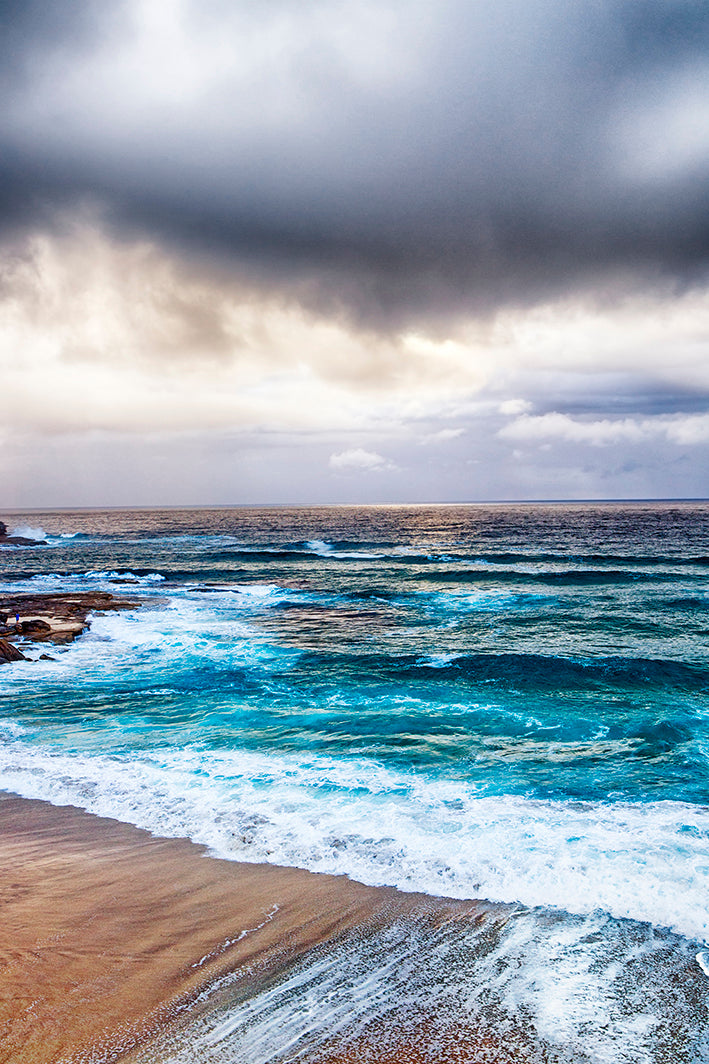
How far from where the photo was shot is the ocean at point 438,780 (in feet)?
16.6

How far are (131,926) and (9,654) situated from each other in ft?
52.3

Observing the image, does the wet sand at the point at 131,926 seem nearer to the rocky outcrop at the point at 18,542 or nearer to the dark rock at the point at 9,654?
the dark rock at the point at 9,654

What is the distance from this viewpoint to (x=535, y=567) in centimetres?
4209

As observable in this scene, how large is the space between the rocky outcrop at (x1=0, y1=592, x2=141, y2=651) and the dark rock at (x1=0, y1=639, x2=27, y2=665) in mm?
1890

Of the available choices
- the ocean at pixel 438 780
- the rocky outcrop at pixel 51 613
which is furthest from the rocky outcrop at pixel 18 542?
the ocean at pixel 438 780

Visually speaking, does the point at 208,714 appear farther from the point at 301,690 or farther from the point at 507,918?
the point at 507,918

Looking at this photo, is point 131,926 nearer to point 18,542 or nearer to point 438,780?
point 438,780

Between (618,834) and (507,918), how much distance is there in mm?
2917

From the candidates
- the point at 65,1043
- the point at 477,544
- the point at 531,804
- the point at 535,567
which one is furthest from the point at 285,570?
the point at 65,1043

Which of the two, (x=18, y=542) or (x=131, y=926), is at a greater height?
(x=18, y=542)

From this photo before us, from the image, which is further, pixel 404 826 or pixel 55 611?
pixel 55 611

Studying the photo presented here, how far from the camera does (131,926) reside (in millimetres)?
6066

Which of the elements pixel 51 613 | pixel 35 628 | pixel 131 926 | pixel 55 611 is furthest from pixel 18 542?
pixel 131 926

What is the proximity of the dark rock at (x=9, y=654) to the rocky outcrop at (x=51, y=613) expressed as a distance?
1.89 meters
